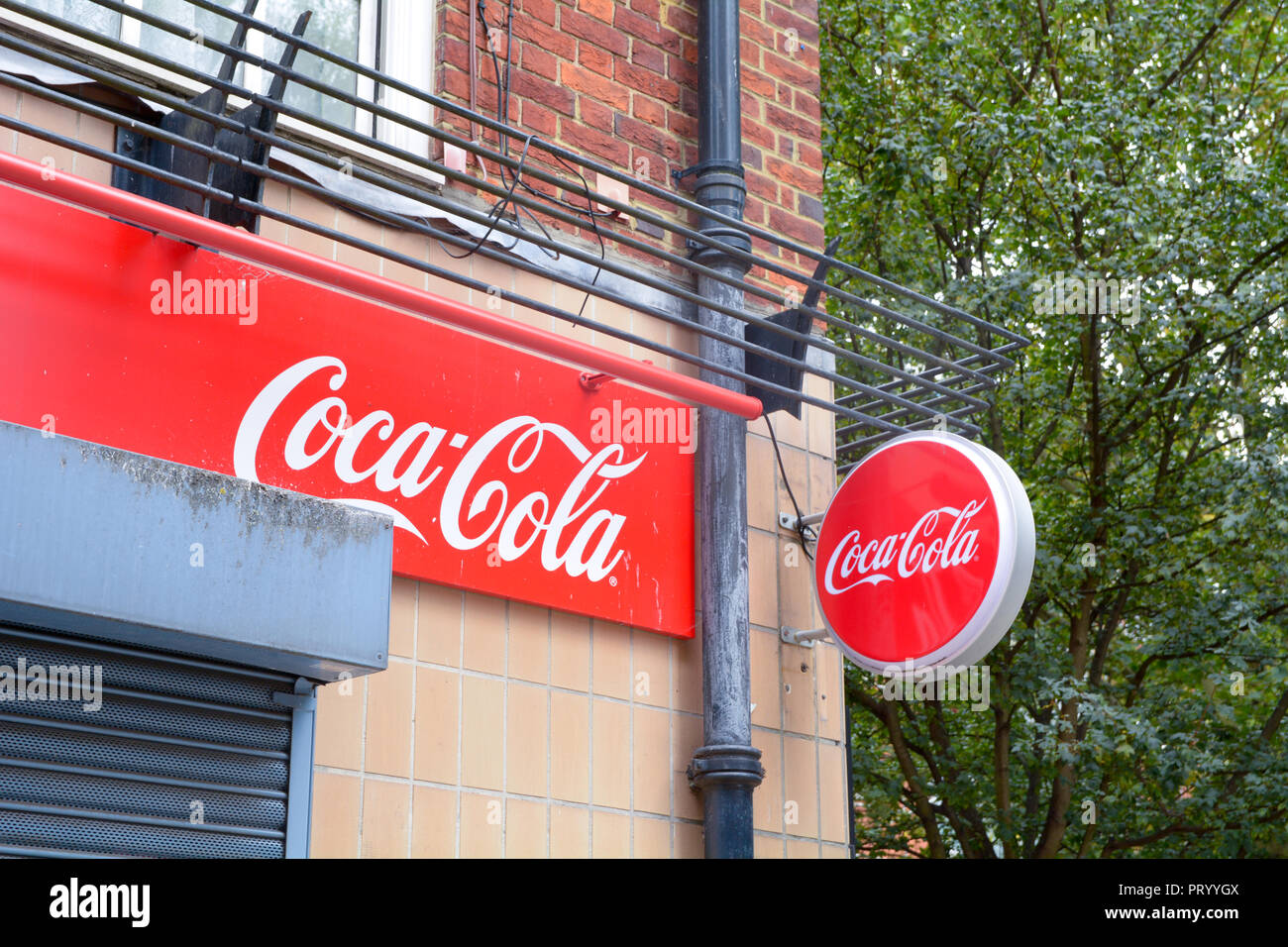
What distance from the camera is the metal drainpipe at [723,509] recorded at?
563 cm

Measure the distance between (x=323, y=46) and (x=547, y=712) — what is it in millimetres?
2667

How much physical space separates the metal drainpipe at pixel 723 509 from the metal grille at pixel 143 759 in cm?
193

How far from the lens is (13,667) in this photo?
12.2 ft

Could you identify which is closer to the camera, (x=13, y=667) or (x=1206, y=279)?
(x=13, y=667)

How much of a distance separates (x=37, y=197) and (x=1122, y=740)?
7830 millimetres

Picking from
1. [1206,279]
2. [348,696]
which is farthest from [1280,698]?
[348,696]

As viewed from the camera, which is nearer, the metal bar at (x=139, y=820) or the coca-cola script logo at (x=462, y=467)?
the metal bar at (x=139, y=820)

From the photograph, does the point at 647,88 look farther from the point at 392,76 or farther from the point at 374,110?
the point at 374,110

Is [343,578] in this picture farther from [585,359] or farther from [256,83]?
[256,83]
